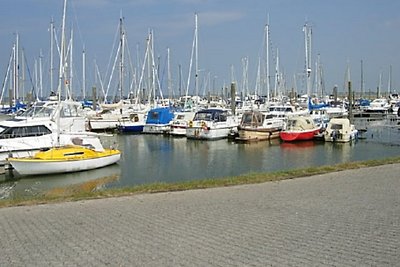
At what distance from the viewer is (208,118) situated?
1686 inches

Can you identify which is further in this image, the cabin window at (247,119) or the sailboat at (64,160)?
the cabin window at (247,119)

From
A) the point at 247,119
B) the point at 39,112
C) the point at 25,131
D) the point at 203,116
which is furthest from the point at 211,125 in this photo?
the point at 25,131

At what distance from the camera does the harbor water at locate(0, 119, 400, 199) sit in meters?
21.6

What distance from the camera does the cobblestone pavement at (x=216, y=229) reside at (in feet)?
22.2

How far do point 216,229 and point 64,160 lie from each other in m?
15.7

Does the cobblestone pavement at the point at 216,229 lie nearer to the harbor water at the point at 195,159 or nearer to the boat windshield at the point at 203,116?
the harbor water at the point at 195,159

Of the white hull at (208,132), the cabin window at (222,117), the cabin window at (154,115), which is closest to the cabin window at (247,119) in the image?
the white hull at (208,132)

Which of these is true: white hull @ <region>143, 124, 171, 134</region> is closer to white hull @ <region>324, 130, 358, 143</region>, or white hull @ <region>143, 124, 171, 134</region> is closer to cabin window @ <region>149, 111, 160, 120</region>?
→ cabin window @ <region>149, 111, 160, 120</region>

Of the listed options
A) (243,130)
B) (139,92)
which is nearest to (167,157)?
(243,130)

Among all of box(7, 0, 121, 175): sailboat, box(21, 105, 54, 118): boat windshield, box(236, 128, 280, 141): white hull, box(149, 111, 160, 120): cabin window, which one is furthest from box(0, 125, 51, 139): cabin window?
box(149, 111, 160, 120): cabin window

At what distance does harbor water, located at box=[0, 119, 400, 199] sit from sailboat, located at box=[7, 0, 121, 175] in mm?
328

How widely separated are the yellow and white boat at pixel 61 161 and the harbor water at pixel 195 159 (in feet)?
1.06

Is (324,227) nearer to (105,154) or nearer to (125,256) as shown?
(125,256)

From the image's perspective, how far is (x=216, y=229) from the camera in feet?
27.9
